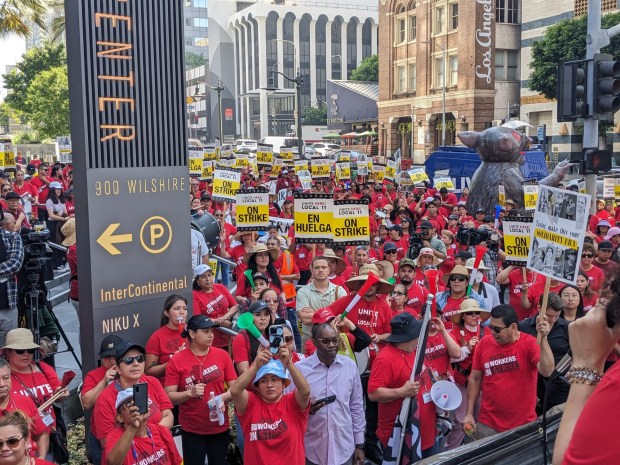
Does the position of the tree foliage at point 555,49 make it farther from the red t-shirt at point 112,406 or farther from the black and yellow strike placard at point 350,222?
the red t-shirt at point 112,406

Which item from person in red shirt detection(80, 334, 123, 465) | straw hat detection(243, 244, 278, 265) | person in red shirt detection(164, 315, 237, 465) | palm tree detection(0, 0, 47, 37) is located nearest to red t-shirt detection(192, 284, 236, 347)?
straw hat detection(243, 244, 278, 265)

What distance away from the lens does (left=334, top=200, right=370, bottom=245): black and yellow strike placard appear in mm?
9578

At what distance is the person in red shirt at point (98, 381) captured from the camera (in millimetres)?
5324

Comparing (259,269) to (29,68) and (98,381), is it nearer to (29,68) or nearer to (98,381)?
(98,381)

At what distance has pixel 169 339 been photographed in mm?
6434

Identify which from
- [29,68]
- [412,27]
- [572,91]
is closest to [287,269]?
[572,91]

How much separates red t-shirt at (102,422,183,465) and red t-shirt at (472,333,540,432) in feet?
8.50

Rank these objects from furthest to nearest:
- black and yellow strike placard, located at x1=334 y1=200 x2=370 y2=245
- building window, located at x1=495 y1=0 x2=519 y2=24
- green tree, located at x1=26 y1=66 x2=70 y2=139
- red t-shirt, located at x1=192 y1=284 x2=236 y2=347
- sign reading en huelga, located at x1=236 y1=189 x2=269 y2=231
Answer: building window, located at x1=495 y1=0 x2=519 y2=24 → green tree, located at x1=26 y1=66 x2=70 y2=139 → sign reading en huelga, located at x1=236 y1=189 x2=269 y2=231 → black and yellow strike placard, located at x1=334 y1=200 x2=370 y2=245 → red t-shirt, located at x1=192 y1=284 x2=236 y2=347

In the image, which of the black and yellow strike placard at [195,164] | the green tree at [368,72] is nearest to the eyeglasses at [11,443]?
the black and yellow strike placard at [195,164]

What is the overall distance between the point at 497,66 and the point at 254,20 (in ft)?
182

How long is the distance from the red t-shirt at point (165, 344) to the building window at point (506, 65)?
4682cm

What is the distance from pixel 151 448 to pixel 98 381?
1136mm

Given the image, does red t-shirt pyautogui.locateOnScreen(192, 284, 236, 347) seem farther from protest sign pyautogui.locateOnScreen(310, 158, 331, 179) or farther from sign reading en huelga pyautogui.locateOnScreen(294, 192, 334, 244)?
protest sign pyautogui.locateOnScreen(310, 158, 331, 179)

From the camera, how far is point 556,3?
149 feet
